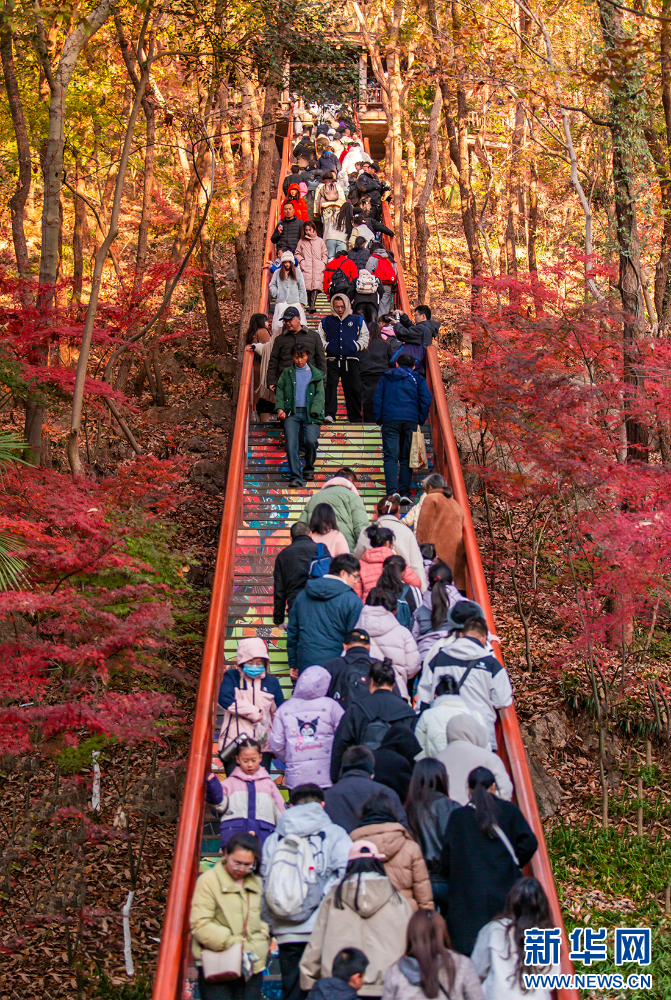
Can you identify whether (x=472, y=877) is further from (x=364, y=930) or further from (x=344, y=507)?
(x=344, y=507)

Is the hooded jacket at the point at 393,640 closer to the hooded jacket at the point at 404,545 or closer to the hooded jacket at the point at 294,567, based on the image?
the hooded jacket at the point at 294,567

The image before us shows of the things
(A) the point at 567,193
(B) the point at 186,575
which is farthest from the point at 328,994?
(A) the point at 567,193

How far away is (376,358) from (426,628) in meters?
5.00

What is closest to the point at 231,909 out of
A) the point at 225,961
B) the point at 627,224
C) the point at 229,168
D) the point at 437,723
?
the point at 225,961

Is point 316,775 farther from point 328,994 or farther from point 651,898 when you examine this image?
point 651,898

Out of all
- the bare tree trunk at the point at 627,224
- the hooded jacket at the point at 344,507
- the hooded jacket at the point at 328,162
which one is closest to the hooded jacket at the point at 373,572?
the hooded jacket at the point at 344,507

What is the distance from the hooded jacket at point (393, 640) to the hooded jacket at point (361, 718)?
83 centimetres

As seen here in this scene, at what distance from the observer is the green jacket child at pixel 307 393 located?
9398 millimetres

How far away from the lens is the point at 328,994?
12.0 feet

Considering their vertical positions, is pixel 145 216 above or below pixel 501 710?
above

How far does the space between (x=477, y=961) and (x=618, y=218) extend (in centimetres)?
1002

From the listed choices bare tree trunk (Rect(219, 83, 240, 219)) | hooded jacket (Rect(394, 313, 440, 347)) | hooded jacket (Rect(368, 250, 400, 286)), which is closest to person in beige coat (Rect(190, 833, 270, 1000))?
hooded jacket (Rect(394, 313, 440, 347))

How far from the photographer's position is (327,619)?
6.28 meters

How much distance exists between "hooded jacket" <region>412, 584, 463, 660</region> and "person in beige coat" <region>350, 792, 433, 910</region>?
219 cm
